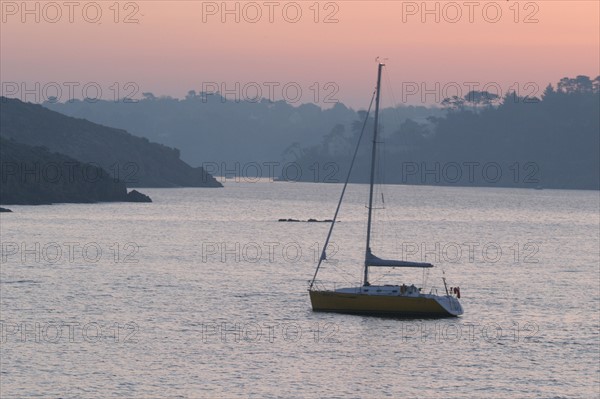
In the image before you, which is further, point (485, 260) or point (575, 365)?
point (485, 260)

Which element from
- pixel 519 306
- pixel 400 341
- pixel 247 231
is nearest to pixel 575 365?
pixel 400 341

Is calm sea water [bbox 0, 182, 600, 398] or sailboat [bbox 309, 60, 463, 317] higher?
sailboat [bbox 309, 60, 463, 317]

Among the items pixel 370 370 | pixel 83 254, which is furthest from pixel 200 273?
pixel 370 370

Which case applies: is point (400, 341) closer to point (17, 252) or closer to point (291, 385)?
point (291, 385)

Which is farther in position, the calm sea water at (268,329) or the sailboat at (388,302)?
the sailboat at (388,302)

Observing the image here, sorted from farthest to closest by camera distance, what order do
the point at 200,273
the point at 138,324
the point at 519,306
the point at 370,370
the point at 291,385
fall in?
the point at 200,273 < the point at 519,306 < the point at 138,324 < the point at 370,370 < the point at 291,385

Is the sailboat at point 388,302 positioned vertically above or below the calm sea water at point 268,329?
above

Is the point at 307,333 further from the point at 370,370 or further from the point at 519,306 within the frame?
the point at 519,306

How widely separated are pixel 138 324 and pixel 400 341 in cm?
1675

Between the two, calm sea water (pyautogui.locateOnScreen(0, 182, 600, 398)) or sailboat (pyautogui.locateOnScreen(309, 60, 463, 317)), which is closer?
calm sea water (pyautogui.locateOnScreen(0, 182, 600, 398))

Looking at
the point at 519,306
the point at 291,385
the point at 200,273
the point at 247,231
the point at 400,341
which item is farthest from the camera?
the point at 247,231

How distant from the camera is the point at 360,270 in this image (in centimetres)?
10588

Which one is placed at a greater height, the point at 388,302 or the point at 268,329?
the point at 388,302

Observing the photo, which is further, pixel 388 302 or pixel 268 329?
pixel 388 302
